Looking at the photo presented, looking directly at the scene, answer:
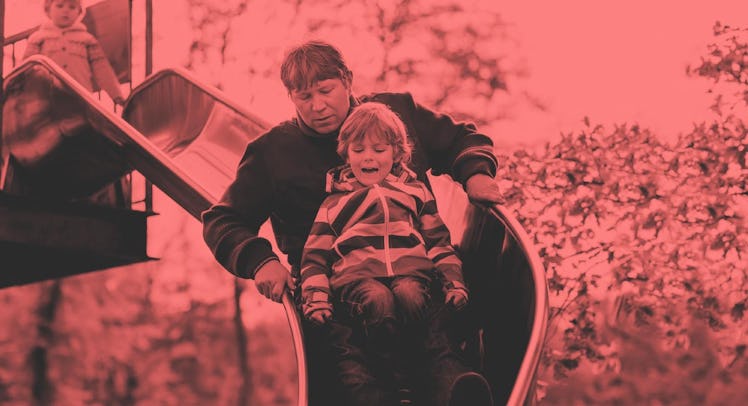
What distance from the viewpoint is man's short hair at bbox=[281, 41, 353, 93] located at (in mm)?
2596

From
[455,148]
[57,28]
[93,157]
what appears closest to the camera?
[455,148]

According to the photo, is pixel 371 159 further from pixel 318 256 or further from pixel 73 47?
pixel 73 47

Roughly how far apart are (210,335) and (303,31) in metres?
3.72

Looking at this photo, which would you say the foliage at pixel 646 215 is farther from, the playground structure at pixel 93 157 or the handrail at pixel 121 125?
the handrail at pixel 121 125

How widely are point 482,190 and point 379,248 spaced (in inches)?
16.2

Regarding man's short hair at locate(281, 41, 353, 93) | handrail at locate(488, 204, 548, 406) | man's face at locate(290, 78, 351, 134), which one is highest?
man's short hair at locate(281, 41, 353, 93)

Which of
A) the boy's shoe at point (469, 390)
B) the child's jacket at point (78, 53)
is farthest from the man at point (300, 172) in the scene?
the child's jacket at point (78, 53)

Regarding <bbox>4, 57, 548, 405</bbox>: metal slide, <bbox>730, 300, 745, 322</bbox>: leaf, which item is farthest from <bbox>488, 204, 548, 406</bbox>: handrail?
<bbox>730, 300, 745, 322</bbox>: leaf

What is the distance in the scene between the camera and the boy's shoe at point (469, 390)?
217cm

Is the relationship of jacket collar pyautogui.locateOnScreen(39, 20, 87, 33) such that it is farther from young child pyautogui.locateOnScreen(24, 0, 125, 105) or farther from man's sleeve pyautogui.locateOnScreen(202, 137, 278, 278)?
man's sleeve pyautogui.locateOnScreen(202, 137, 278, 278)

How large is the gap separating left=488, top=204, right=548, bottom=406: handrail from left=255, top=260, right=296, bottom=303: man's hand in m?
0.53

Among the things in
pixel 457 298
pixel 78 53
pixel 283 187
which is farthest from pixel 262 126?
pixel 457 298

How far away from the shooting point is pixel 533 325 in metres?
2.35

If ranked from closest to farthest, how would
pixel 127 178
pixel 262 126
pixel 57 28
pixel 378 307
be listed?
1. pixel 378 307
2. pixel 262 126
3. pixel 127 178
4. pixel 57 28
